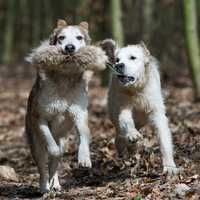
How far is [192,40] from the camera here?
15.2m

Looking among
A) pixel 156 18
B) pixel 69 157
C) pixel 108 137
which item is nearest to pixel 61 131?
pixel 69 157

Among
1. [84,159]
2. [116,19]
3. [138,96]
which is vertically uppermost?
[116,19]

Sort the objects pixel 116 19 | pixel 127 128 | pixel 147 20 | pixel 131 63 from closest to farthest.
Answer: pixel 127 128 → pixel 131 63 → pixel 116 19 → pixel 147 20

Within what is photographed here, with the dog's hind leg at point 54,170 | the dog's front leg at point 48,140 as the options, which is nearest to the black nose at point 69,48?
the dog's front leg at point 48,140

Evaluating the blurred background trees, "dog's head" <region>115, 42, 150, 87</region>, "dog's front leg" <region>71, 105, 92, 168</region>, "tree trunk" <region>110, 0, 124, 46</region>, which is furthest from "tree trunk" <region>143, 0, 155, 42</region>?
"dog's front leg" <region>71, 105, 92, 168</region>

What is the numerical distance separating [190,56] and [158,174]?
7369 mm

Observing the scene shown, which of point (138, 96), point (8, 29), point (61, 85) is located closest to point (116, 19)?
point (138, 96)

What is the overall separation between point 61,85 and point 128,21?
2314 cm

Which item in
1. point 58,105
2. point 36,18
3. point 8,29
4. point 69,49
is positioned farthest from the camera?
point 36,18

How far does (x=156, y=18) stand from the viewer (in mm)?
32000

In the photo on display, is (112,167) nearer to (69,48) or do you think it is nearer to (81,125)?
(81,125)

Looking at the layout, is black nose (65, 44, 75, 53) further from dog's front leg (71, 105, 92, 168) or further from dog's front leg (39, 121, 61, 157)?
dog's front leg (39, 121, 61, 157)

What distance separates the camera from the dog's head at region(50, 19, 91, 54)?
314 inches

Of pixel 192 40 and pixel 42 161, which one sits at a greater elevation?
pixel 192 40
